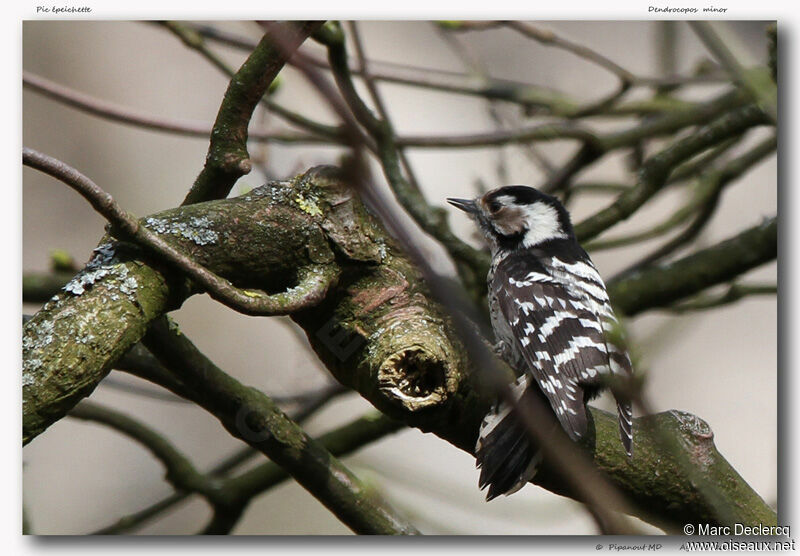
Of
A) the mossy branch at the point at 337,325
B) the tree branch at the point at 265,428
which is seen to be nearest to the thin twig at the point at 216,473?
the tree branch at the point at 265,428

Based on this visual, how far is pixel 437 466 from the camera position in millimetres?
2070

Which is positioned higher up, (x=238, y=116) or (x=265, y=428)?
(x=238, y=116)

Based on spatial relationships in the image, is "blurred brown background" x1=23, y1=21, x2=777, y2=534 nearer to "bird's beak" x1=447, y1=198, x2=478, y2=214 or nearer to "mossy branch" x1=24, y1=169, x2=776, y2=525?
"bird's beak" x1=447, y1=198, x2=478, y2=214

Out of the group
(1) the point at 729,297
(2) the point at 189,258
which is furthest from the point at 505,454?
(1) the point at 729,297

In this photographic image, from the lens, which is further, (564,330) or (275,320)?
(275,320)

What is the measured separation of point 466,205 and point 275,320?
24.5 inches

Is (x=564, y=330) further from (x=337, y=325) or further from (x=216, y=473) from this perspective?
(x=216, y=473)

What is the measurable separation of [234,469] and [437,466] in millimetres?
502

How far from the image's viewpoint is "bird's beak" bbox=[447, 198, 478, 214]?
2008 mm

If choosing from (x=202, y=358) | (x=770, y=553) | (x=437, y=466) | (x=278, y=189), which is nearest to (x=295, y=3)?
(x=278, y=189)

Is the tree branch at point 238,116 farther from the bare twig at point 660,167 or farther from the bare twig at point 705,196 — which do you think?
the bare twig at point 705,196

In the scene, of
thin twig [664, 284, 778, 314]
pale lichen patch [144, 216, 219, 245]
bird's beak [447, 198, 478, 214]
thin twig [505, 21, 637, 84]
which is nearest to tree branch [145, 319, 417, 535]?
pale lichen patch [144, 216, 219, 245]

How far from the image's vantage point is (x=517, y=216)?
202 cm

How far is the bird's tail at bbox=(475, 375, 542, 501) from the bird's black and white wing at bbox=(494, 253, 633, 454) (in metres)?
0.07
